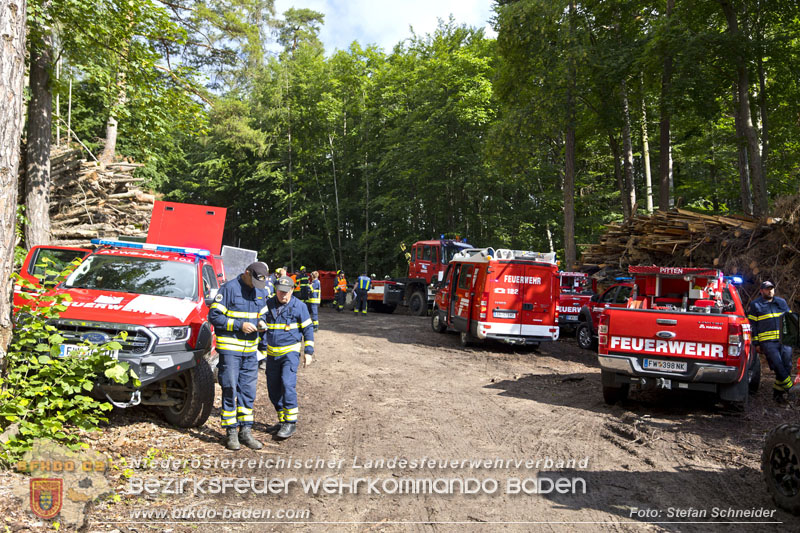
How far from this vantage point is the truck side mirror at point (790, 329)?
8.79 meters

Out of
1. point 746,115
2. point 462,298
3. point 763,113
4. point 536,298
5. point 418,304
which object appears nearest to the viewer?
point 536,298

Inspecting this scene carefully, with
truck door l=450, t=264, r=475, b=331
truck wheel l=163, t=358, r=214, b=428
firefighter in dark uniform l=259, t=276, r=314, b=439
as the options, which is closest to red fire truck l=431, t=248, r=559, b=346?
truck door l=450, t=264, r=475, b=331

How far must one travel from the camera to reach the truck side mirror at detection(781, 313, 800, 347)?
8789mm

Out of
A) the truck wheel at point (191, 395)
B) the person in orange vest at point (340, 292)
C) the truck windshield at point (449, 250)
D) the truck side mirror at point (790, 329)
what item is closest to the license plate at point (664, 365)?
the truck side mirror at point (790, 329)

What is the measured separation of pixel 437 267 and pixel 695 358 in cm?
1478

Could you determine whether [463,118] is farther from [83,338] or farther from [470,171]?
[83,338]

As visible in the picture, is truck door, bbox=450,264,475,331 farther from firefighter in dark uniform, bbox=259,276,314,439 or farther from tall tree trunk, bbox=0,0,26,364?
tall tree trunk, bbox=0,0,26,364

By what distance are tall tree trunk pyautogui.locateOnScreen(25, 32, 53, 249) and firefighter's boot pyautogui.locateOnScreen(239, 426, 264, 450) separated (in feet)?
28.5

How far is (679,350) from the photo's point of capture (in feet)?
25.1

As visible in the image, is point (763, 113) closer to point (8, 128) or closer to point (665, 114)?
point (665, 114)

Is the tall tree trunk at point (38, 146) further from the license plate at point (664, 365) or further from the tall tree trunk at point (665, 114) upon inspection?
the tall tree trunk at point (665, 114)

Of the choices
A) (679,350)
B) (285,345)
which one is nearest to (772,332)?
(679,350)

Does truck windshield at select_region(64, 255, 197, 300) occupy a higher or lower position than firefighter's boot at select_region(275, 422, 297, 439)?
higher

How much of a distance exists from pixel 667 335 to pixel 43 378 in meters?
7.27
